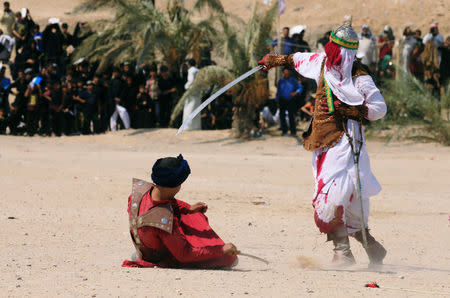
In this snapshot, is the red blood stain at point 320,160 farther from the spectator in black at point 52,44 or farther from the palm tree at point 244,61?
the spectator in black at point 52,44

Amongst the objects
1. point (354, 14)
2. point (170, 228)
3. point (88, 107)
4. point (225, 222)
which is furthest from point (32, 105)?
point (354, 14)

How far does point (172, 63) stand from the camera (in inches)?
732

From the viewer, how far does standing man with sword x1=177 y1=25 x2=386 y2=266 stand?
597 centimetres

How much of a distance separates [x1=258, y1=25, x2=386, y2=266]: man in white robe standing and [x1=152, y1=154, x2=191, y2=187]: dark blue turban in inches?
47.1

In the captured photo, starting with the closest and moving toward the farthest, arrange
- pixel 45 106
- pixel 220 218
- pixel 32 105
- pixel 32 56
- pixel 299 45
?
1. pixel 220 218
2. pixel 32 105
3. pixel 45 106
4. pixel 299 45
5. pixel 32 56

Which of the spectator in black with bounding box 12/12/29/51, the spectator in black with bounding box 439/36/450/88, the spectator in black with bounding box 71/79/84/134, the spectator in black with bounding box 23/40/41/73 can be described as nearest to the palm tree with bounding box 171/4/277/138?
the spectator in black with bounding box 71/79/84/134

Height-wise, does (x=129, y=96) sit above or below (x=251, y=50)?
below

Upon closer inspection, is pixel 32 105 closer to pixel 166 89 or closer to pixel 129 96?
pixel 129 96

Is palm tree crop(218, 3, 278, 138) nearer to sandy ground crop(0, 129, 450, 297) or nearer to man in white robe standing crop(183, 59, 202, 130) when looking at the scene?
man in white robe standing crop(183, 59, 202, 130)

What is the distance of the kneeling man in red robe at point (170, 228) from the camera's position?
5.33 m

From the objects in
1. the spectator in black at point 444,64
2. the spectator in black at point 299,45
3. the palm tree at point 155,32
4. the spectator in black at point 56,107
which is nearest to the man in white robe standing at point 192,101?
the palm tree at point 155,32

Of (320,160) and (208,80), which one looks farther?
(208,80)

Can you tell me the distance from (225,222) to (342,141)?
2462 mm

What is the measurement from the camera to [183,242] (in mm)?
5371
